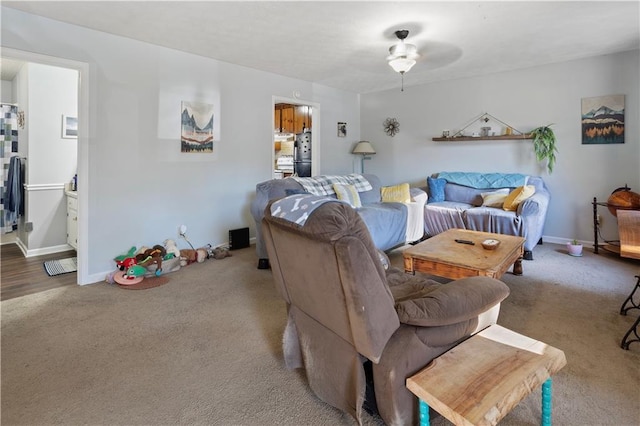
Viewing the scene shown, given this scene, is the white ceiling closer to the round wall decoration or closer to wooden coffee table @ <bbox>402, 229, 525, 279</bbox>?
the round wall decoration

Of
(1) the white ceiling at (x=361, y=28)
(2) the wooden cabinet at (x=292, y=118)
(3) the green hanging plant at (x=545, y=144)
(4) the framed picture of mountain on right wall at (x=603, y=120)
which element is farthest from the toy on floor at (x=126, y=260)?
(4) the framed picture of mountain on right wall at (x=603, y=120)

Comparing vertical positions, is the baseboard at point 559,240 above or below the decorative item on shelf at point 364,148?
below

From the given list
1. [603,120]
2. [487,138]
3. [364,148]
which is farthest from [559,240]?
[364,148]

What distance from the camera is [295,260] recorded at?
4.85 feet

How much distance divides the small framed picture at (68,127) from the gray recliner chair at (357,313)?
4.31m

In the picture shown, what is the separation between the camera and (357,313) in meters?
1.22

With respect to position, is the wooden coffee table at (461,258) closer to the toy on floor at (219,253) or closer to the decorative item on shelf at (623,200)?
the decorative item on shelf at (623,200)

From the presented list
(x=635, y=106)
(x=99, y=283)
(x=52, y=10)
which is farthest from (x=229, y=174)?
(x=635, y=106)

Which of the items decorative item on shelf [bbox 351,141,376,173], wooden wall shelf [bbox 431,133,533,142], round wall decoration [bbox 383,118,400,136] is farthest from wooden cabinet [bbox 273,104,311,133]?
wooden wall shelf [bbox 431,133,533,142]

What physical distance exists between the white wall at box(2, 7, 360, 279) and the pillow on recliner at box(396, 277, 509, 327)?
10.5ft

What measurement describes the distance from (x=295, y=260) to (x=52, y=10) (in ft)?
10.1

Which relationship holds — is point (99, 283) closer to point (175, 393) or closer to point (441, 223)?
point (175, 393)

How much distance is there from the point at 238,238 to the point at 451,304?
3496mm

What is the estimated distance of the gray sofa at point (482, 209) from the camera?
3.89 m
